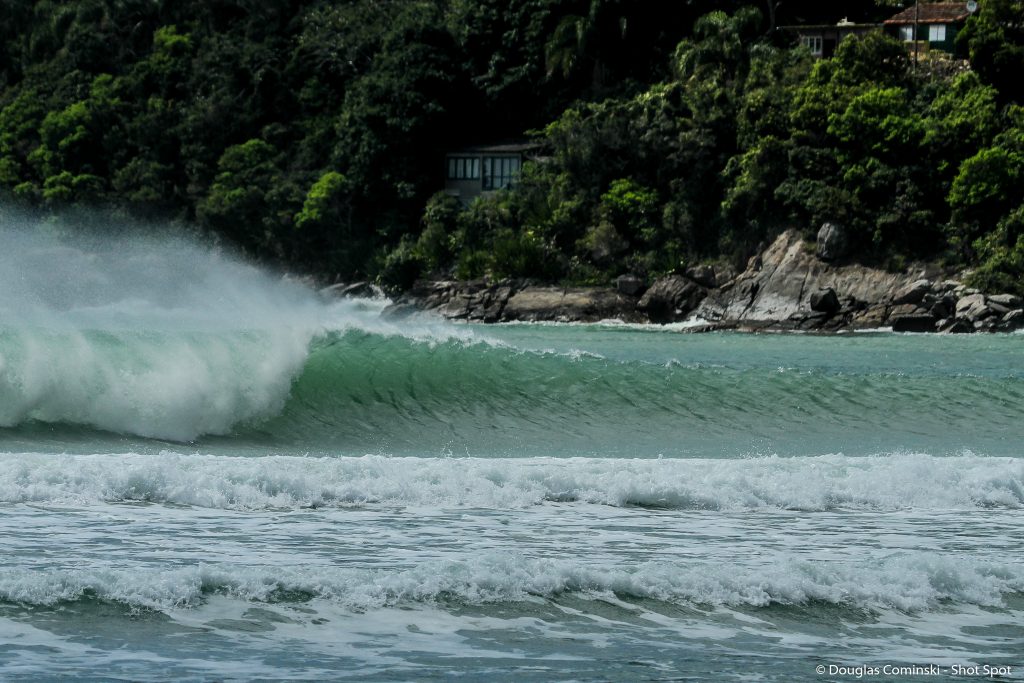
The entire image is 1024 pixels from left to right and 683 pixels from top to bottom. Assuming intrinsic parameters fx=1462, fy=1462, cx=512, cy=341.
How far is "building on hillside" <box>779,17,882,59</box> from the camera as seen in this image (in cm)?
5712

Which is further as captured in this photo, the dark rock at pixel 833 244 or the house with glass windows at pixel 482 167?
the house with glass windows at pixel 482 167

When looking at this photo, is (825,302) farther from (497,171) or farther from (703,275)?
(497,171)

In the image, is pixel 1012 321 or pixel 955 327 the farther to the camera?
pixel 955 327

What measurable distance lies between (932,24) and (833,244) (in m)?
11.1

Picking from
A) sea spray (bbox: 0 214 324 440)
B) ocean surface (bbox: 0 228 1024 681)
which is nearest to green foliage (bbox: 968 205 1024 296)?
ocean surface (bbox: 0 228 1024 681)

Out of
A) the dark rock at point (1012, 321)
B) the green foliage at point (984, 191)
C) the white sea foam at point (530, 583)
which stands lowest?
the dark rock at point (1012, 321)

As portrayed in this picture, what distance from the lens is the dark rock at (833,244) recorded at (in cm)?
5056

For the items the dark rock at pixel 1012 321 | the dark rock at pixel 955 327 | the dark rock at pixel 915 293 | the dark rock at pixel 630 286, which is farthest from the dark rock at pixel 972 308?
the dark rock at pixel 630 286

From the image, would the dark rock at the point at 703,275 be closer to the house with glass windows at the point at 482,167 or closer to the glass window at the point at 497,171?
the house with glass windows at the point at 482,167

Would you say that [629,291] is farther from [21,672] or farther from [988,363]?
[21,672]

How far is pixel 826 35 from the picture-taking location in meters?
57.6

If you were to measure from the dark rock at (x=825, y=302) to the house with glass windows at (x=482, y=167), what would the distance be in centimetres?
1831

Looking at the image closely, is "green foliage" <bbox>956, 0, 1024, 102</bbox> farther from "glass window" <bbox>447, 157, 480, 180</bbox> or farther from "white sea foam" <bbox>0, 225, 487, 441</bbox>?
"white sea foam" <bbox>0, 225, 487, 441</bbox>

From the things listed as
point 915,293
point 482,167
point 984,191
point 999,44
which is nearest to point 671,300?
point 915,293
